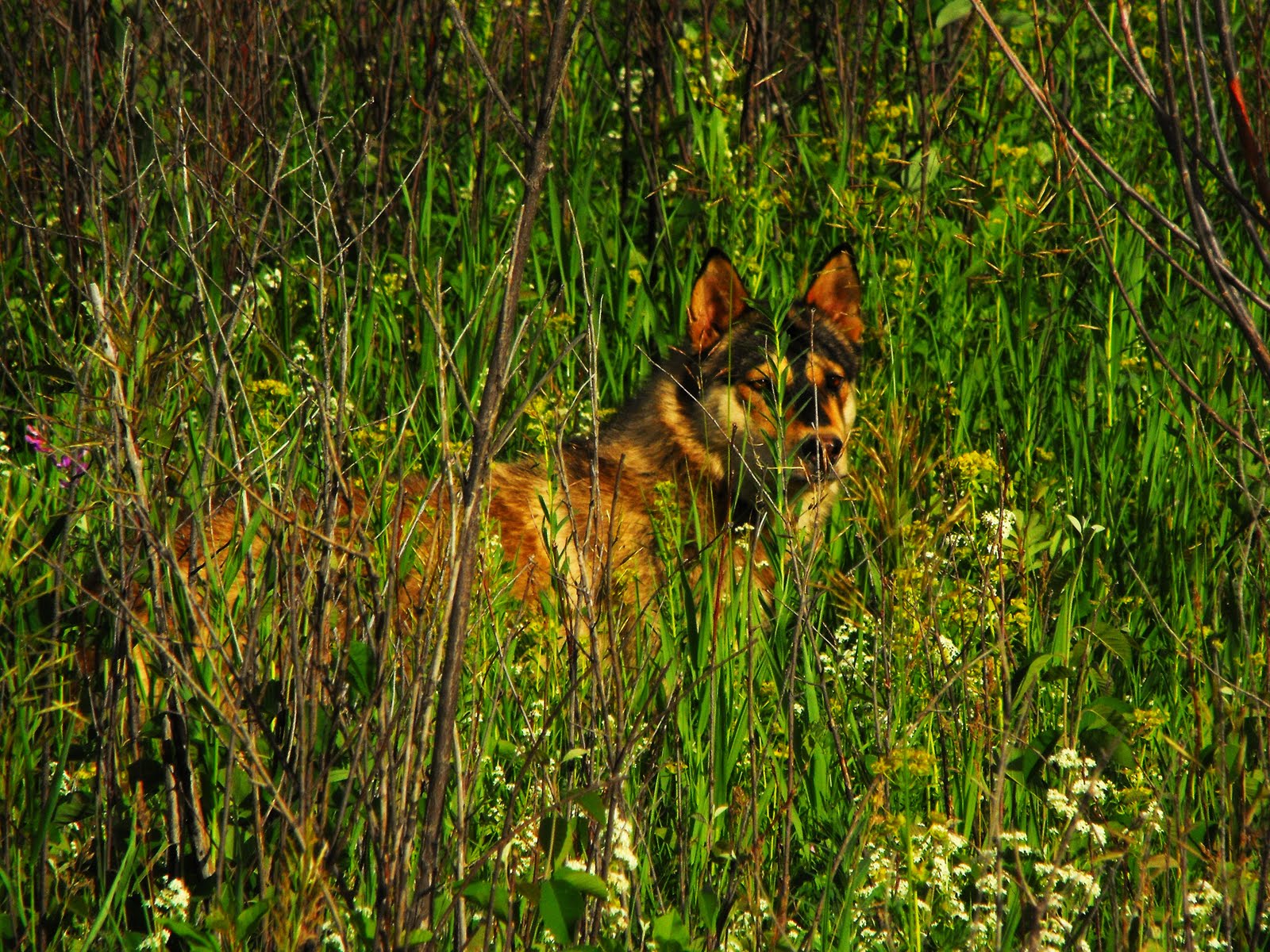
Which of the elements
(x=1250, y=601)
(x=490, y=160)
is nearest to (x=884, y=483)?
(x=1250, y=601)

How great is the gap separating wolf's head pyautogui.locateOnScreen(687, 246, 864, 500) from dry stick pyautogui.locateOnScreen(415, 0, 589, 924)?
2662 mm

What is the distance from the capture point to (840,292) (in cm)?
476

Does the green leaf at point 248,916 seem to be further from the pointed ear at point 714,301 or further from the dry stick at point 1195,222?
the pointed ear at point 714,301

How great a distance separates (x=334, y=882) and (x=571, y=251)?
327cm

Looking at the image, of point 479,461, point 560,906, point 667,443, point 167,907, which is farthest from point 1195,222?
point 667,443

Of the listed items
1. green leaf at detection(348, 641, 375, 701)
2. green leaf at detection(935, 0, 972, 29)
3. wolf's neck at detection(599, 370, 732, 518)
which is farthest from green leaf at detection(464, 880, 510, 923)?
green leaf at detection(935, 0, 972, 29)

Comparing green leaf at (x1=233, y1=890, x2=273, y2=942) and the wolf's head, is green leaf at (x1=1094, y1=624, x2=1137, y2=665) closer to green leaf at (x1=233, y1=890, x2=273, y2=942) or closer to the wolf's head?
the wolf's head

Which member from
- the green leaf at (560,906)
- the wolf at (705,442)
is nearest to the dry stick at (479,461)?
the green leaf at (560,906)

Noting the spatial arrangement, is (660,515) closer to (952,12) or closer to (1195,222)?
(952,12)

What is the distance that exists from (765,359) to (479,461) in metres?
2.82

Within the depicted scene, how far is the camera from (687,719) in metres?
3.01

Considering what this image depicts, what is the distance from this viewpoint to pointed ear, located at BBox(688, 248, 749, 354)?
14.8ft

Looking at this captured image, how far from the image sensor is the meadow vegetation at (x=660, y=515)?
2115 millimetres

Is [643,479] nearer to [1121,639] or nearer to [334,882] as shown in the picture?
[1121,639]
